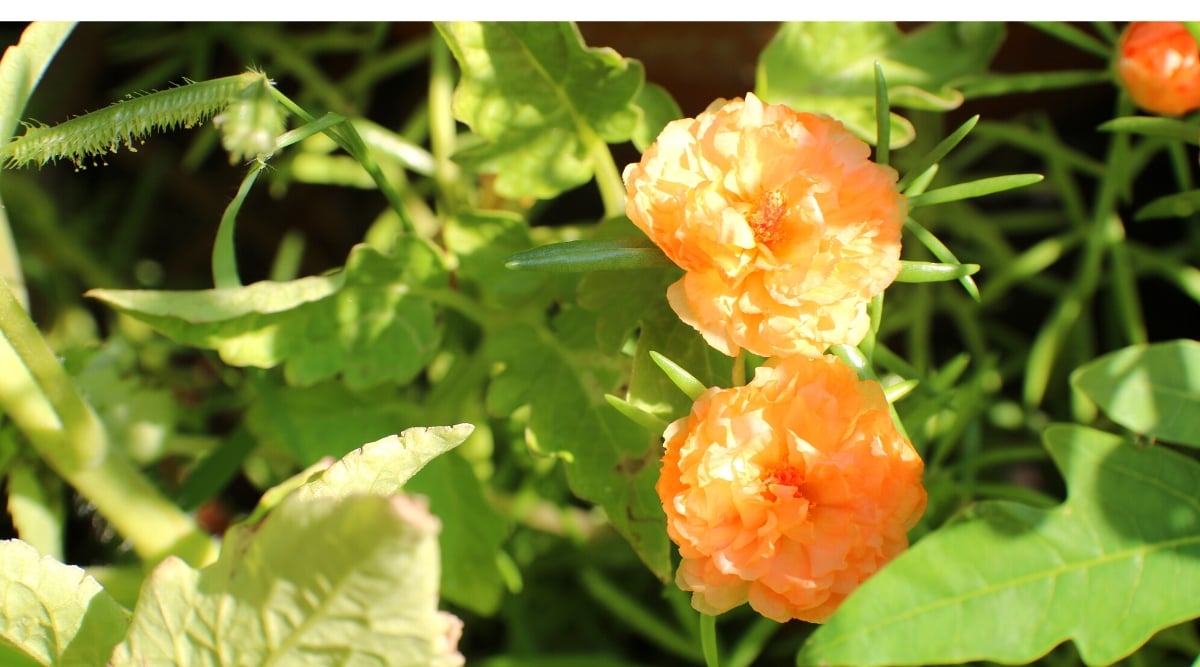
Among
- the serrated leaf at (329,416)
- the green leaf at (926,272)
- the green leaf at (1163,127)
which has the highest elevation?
the green leaf at (1163,127)

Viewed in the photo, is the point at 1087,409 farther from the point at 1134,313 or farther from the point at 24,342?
the point at 24,342

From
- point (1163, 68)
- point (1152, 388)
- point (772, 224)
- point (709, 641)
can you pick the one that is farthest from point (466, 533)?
point (1163, 68)

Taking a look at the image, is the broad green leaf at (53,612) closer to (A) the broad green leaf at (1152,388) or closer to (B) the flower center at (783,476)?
(B) the flower center at (783,476)

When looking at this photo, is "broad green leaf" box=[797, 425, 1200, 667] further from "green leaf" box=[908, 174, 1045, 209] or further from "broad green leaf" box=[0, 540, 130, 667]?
"broad green leaf" box=[0, 540, 130, 667]

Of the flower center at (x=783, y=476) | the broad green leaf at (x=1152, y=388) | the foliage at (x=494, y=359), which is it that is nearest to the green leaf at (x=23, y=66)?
the foliage at (x=494, y=359)

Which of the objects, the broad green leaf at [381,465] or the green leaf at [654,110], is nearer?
the broad green leaf at [381,465]

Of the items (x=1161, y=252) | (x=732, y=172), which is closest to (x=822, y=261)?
(x=732, y=172)

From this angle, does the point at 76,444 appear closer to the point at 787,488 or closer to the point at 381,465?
the point at 381,465
